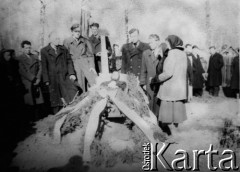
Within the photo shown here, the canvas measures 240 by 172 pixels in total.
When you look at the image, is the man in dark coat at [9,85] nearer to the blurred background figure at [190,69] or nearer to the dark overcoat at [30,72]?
the dark overcoat at [30,72]

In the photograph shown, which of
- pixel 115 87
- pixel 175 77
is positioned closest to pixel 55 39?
pixel 115 87

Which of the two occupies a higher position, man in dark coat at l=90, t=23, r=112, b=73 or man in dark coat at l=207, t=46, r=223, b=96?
man in dark coat at l=90, t=23, r=112, b=73

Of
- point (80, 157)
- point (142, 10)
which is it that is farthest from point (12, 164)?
point (142, 10)

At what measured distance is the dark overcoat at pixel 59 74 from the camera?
3.30 metres

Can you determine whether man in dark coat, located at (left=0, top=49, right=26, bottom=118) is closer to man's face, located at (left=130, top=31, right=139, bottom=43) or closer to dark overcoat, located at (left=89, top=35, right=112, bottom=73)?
dark overcoat, located at (left=89, top=35, right=112, bottom=73)

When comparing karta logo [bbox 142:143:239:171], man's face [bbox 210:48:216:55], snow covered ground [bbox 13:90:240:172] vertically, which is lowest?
karta logo [bbox 142:143:239:171]

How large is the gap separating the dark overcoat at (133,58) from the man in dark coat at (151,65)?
0.05 m

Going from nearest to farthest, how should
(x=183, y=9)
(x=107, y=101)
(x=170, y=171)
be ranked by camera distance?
1. (x=170, y=171)
2. (x=107, y=101)
3. (x=183, y=9)

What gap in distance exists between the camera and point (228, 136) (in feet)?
10.5

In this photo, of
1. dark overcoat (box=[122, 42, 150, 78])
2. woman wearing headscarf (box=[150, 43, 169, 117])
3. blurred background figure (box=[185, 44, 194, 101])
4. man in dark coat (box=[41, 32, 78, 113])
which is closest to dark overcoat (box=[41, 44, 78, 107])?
man in dark coat (box=[41, 32, 78, 113])

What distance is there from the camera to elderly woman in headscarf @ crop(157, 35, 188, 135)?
3.05 metres

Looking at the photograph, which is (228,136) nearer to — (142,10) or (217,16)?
(217,16)

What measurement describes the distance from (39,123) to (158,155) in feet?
4.22

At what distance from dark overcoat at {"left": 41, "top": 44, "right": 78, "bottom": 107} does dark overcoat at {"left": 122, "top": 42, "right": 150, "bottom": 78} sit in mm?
615
